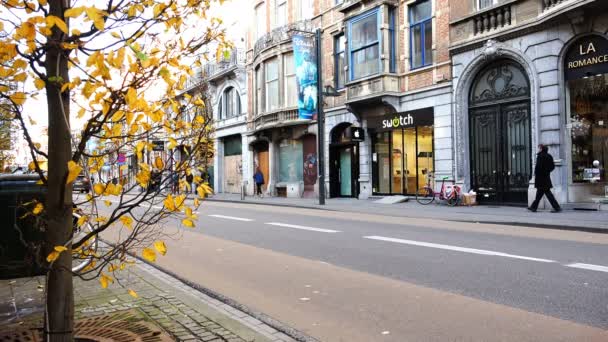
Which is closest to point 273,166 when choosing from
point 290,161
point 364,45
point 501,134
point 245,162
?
point 290,161

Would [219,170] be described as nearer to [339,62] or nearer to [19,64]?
[339,62]

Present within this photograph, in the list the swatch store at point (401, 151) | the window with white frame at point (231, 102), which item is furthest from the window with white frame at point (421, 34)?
the window with white frame at point (231, 102)

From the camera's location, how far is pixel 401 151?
70.4ft

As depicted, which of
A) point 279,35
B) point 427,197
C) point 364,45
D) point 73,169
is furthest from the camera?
point 279,35

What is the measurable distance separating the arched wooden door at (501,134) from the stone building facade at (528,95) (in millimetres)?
33

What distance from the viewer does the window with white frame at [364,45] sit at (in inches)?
838

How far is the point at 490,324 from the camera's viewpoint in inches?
179

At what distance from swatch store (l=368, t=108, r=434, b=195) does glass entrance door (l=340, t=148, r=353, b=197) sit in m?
2.19

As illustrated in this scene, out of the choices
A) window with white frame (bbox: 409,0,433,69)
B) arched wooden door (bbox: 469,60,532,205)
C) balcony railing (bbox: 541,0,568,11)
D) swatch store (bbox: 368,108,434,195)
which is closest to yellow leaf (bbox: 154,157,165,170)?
balcony railing (bbox: 541,0,568,11)

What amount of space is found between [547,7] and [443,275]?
11.8m

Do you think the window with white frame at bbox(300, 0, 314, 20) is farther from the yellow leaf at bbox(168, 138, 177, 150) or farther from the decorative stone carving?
the yellow leaf at bbox(168, 138, 177, 150)

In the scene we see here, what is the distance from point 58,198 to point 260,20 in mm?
30208

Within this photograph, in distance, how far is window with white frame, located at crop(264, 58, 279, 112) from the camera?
28703 mm

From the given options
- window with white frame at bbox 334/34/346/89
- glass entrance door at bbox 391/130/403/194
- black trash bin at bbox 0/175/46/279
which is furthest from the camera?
window with white frame at bbox 334/34/346/89
